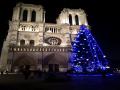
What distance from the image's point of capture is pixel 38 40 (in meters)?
A: 34.1

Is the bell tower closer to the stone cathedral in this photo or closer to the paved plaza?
the stone cathedral

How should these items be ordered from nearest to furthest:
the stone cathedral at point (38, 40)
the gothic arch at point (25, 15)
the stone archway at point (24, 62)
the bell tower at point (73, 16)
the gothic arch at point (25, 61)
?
1. the stone archway at point (24, 62)
2. the gothic arch at point (25, 61)
3. the stone cathedral at point (38, 40)
4. the gothic arch at point (25, 15)
5. the bell tower at point (73, 16)

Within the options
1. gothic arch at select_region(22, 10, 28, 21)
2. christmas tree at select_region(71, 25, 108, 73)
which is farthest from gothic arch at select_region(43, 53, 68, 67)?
gothic arch at select_region(22, 10, 28, 21)

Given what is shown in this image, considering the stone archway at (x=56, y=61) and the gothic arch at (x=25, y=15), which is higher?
the gothic arch at (x=25, y=15)

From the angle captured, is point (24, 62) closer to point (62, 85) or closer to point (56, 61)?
point (56, 61)

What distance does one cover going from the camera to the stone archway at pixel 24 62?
30159 millimetres

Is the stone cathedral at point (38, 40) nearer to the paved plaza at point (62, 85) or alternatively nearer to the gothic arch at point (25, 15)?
the gothic arch at point (25, 15)

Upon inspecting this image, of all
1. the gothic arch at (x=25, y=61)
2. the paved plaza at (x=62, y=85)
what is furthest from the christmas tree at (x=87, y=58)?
the paved plaza at (x=62, y=85)

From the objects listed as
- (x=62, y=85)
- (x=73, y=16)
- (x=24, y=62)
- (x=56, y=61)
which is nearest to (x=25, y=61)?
(x=24, y=62)

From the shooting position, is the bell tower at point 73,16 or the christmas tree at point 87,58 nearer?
the christmas tree at point 87,58

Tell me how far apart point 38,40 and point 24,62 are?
22.2 feet

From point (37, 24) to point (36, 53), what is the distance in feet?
27.9

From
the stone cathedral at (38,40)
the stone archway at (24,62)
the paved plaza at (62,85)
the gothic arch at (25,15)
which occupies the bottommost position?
the paved plaza at (62,85)

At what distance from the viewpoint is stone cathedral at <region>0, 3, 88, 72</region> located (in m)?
30.9
